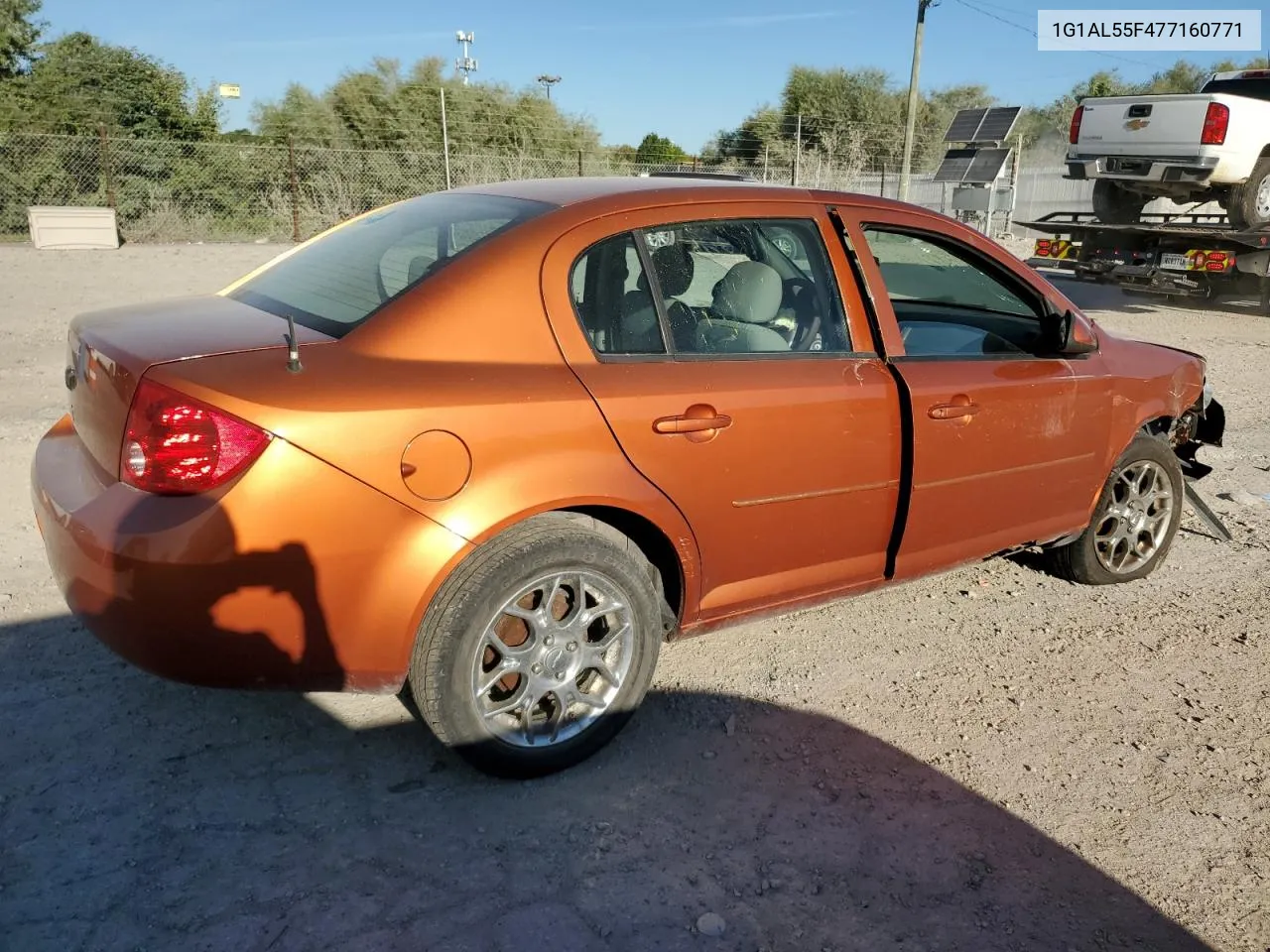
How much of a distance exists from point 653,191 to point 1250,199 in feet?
37.6

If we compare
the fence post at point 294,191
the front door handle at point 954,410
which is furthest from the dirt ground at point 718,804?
the fence post at point 294,191

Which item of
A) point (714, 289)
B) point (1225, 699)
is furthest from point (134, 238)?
point (1225, 699)

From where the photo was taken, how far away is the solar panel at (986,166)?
22328 mm

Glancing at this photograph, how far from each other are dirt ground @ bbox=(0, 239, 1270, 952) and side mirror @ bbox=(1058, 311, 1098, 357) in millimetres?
1134

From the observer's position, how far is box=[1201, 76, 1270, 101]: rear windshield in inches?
488

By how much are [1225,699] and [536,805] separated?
2503 millimetres

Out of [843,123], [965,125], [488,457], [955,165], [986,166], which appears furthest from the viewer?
[843,123]

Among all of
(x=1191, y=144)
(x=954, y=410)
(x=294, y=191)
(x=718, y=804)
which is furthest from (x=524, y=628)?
(x=294, y=191)

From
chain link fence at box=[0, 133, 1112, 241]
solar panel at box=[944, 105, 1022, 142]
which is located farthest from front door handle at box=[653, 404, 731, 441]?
solar panel at box=[944, 105, 1022, 142]

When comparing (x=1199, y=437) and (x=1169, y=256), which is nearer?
(x=1199, y=437)

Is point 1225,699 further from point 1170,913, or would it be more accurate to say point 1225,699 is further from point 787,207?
point 787,207

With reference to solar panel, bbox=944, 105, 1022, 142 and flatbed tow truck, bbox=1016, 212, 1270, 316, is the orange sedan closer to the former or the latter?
flatbed tow truck, bbox=1016, 212, 1270, 316

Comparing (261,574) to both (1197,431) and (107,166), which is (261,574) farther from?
(107,166)

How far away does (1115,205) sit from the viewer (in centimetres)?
1377
